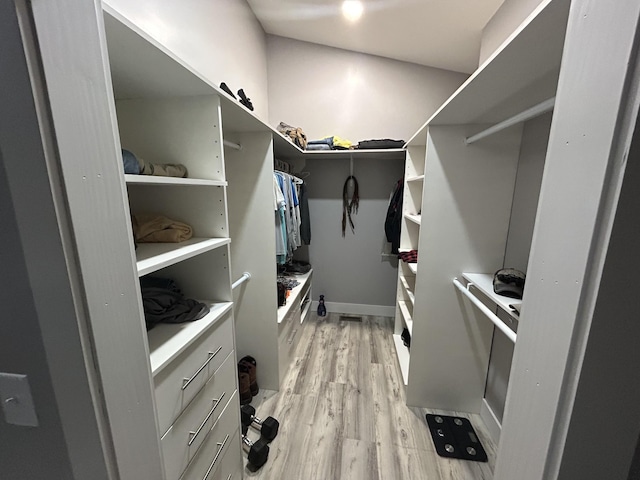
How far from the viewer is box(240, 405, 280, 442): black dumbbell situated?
1571mm

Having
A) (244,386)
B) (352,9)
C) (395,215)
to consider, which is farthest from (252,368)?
(352,9)

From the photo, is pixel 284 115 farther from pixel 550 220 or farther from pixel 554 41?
pixel 550 220

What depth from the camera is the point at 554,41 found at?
70cm

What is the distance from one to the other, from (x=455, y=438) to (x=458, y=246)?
122 cm

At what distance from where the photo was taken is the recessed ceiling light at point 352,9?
1.83 metres

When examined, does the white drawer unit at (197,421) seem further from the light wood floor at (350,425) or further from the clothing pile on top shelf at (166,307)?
the light wood floor at (350,425)

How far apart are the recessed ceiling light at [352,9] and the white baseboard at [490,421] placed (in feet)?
9.69

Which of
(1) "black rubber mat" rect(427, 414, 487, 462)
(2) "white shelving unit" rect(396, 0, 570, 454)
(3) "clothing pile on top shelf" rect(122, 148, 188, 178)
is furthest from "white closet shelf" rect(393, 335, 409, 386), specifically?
(3) "clothing pile on top shelf" rect(122, 148, 188, 178)

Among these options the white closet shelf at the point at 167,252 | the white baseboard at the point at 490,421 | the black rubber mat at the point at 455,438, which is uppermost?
the white closet shelf at the point at 167,252

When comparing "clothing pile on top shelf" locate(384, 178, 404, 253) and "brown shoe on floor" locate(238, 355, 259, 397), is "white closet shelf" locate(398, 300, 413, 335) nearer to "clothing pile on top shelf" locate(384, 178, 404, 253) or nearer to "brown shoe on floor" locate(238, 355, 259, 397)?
"clothing pile on top shelf" locate(384, 178, 404, 253)

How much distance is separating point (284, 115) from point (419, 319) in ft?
8.46

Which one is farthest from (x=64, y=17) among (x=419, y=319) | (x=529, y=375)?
(x=419, y=319)

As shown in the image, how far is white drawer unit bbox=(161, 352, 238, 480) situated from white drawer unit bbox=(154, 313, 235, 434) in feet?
0.13

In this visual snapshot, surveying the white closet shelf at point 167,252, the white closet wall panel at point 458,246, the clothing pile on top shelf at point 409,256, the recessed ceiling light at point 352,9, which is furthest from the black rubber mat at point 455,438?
the recessed ceiling light at point 352,9
